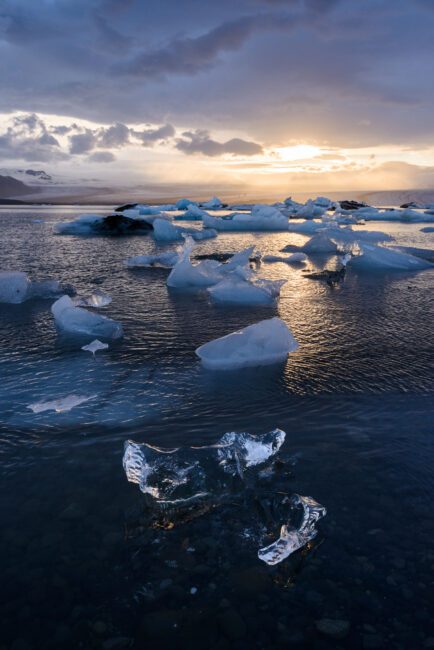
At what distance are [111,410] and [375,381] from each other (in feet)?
7.13

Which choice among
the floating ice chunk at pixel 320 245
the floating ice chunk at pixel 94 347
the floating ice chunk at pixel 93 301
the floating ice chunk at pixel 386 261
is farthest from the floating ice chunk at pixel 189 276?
the floating ice chunk at pixel 320 245

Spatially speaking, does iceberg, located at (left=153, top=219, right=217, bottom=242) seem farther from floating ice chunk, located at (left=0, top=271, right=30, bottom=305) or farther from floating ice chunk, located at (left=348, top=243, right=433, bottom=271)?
floating ice chunk, located at (left=0, top=271, right=30, bottom=305)

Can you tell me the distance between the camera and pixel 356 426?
9.72 feet

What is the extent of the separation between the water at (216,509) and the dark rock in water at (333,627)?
0.01 metres

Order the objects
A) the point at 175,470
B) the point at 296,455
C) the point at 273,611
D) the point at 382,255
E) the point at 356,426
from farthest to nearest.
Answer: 1. the point at 382,255
2. the point at 356,426
3. the point at 296,455
4. the point at 175,470
5. the point at 273,611

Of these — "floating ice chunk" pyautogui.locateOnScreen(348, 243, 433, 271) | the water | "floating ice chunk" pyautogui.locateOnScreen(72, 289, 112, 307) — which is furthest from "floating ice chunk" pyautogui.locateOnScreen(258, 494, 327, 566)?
"floating ice chunk" pyautogui.locateOnScreen(348, 243, 433, 271)

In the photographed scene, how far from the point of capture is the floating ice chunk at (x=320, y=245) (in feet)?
43.4

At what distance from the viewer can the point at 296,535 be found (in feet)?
6.60

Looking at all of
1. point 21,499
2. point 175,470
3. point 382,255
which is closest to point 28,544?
point 21,499

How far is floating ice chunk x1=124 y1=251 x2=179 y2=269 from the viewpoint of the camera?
10430 mm

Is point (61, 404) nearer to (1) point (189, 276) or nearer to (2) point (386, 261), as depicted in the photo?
(1) point (189, 276)

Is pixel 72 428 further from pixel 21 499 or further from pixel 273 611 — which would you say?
pixel 273 611

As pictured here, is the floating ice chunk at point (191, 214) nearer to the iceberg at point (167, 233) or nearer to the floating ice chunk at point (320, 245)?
the iceberg at point (167, 233)

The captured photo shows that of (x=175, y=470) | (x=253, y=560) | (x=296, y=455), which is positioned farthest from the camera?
(x=296, y=455)
